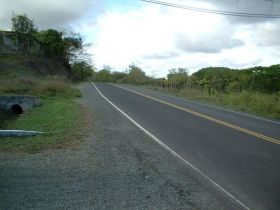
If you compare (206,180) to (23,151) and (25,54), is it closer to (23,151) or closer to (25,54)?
(23,151)

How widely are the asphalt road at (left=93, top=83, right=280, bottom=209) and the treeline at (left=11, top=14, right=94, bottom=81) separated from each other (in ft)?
129

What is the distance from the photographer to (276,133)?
14477mm

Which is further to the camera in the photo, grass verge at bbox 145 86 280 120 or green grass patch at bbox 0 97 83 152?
grass verge at bbox 145 86 280 120

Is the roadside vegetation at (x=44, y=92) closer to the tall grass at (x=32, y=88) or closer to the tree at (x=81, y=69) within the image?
the tall grass at (x=32, y=88)

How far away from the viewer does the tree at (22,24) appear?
59.9 m

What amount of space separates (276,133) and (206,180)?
25.1 feet

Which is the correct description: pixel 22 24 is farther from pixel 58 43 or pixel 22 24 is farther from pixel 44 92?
pixel 44 92

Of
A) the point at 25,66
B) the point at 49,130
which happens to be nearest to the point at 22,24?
the point at 25,66

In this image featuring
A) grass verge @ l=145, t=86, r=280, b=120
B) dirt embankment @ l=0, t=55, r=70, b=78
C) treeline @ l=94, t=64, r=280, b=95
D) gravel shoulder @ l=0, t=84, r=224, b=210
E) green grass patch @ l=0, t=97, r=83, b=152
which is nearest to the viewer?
gravel shoulder @ l=0, t=84, r=224, b=210

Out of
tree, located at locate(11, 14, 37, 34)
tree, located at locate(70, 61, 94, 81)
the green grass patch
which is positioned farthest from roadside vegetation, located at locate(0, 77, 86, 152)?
tree, located at locate(70, 61, 94, 81)

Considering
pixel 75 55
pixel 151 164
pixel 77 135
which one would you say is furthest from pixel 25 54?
pixel 151 164

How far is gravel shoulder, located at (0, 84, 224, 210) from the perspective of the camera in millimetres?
6297

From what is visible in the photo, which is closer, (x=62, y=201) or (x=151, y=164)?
(x=62, y=201)

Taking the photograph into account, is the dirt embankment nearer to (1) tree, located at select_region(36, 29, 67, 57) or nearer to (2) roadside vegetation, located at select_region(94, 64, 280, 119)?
(1) tree, located at select_region(36, 29, 67, 57)
